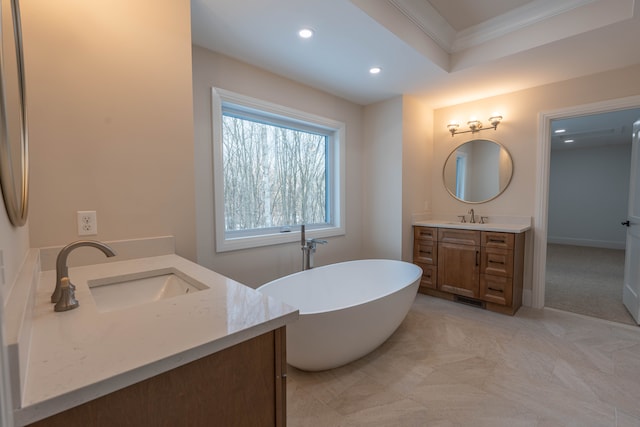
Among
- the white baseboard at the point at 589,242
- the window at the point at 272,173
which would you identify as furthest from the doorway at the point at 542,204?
the white baseboard at the point at 589,242

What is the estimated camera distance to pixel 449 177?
3.64 meters

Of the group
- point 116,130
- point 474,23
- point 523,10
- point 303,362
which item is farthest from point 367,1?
point 303,362

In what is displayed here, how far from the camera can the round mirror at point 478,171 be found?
3244 millimetres

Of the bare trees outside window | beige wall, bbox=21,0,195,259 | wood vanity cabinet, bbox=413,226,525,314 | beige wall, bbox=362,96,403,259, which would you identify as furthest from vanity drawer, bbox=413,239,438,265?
beige wall, bbox=21,0,195,259

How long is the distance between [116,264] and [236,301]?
32.7 inches

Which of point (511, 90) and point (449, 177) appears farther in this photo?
point (449, 177)

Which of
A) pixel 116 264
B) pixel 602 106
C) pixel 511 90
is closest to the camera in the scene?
pixel 116 264

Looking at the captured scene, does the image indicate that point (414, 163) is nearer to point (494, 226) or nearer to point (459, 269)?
point (494, 226)

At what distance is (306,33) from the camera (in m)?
1.99

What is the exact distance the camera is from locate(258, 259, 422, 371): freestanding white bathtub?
5.60 feet

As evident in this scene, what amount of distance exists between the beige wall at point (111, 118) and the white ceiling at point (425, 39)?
0.53 m

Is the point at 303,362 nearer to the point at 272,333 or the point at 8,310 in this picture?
the point at 272,333

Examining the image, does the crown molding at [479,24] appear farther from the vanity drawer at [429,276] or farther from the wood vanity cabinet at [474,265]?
the vanity drawer at [429,276]

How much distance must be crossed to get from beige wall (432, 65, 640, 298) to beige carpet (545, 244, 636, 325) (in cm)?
59
